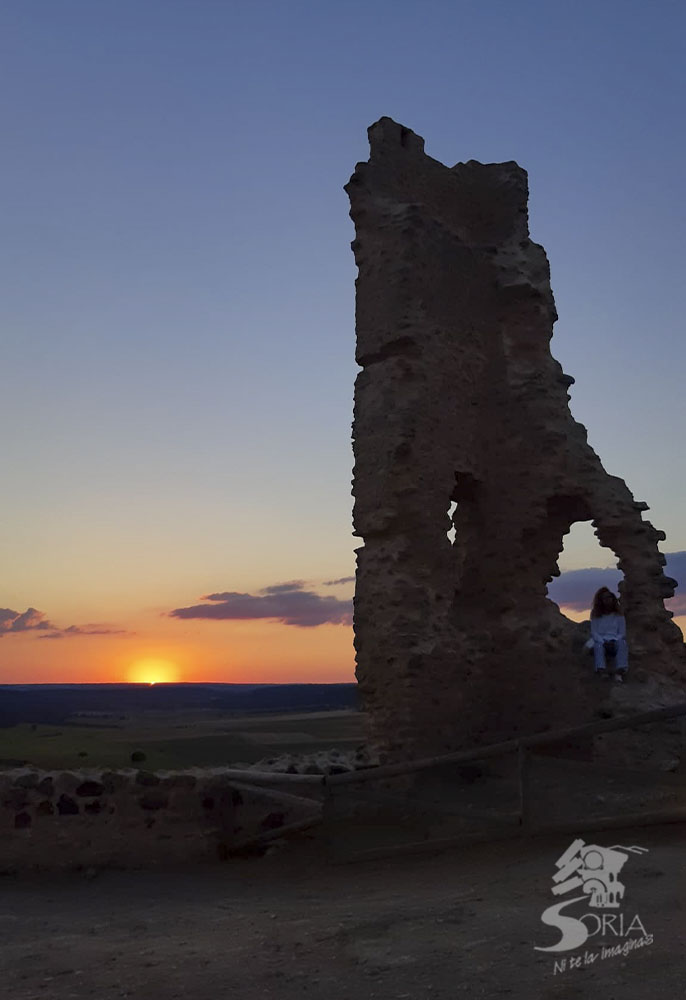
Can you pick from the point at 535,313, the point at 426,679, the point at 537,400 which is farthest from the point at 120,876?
the point at 535,313

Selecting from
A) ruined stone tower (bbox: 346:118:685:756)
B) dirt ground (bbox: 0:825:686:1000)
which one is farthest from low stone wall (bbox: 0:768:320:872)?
ruined stone tower (bbox: 346:118:685:756)

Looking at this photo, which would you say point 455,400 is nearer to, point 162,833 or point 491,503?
point 491,503

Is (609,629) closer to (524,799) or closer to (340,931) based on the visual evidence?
(524,799)

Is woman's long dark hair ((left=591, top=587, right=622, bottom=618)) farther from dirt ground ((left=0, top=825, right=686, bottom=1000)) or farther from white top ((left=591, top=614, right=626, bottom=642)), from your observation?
dirt ground ((left=0, top=825, right=686, bottom=1000))

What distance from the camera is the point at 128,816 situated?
8016 millimetres

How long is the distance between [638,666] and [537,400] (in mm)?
3543

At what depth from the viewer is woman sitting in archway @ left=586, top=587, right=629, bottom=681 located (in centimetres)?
1070

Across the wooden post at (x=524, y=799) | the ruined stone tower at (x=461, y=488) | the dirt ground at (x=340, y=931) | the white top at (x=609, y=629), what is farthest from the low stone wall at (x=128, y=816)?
the white top at (x=609, y=629)

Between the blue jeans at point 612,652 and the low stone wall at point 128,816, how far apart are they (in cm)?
411

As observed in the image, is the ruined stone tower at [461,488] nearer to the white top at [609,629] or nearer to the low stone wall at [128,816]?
the white top at [609,629]

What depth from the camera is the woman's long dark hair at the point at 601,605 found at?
36.1ft

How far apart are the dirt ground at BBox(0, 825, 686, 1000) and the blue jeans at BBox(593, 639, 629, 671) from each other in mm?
4136

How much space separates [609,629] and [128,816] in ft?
19.7

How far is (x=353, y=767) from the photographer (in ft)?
31.4
